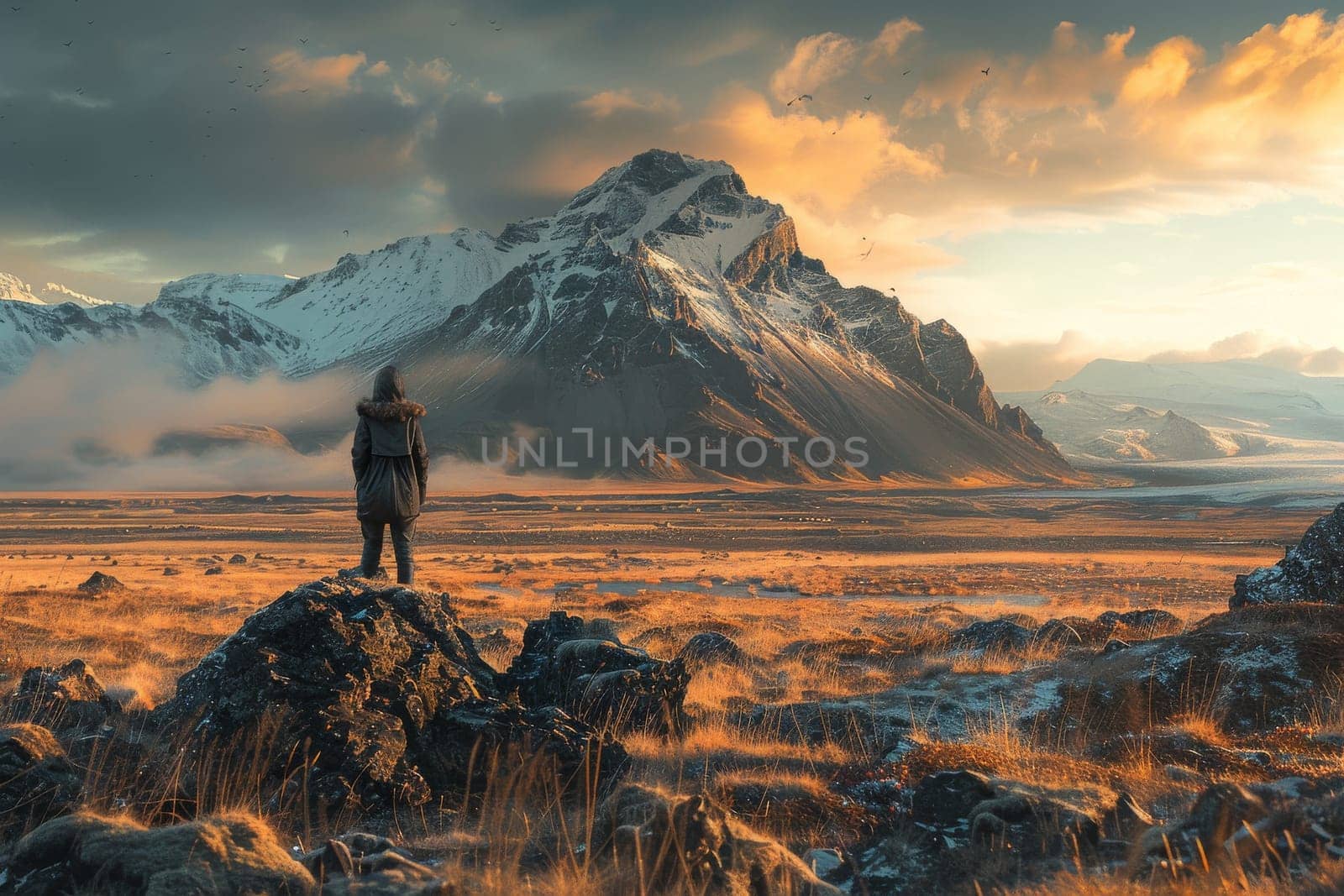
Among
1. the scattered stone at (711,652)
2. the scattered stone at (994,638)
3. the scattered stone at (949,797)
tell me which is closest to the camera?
the scattered stone at (949,797)

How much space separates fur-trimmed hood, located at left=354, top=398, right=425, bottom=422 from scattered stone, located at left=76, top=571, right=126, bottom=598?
65.4 ft

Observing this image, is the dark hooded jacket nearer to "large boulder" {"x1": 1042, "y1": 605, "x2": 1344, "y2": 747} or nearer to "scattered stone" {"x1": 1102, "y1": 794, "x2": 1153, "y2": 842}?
"large boulder" {"x1": 1042, "y1": 605, "x2": 1344, "y2": 747}

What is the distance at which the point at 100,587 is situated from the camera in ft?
90.7

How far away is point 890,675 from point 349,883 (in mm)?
9495

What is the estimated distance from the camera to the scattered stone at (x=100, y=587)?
25345mm

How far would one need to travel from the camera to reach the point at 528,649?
33.6 feet

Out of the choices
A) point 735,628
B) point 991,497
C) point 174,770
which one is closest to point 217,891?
point 174,770

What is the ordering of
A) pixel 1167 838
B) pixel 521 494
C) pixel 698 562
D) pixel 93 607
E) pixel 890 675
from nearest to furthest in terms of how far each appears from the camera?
1. pixel 1167 838
2. pixel 890 675
3. pixel 93 607
4. pixel 698 562
5. pixel 521 494

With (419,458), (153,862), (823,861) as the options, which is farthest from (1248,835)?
(419,458)

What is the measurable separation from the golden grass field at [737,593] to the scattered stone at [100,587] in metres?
0.65

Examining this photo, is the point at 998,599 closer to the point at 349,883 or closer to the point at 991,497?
the point at 349,883

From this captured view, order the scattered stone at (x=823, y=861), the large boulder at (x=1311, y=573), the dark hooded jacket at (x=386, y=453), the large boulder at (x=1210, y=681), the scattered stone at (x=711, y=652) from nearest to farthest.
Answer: the scattered stone at (x=823, y=861), the large boulder at (x=1210, y=681), the dark hooded jacket at (x=386, y=453), the large boulder at (x=1311, y=573), the scattered stone at (x=711, y=652)

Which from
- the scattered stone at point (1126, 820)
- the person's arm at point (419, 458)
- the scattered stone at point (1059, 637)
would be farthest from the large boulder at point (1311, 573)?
the person's arm at point (419, 458)

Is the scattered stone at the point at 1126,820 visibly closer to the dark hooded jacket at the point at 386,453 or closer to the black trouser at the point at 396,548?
the black trouser at the point at 396,548
